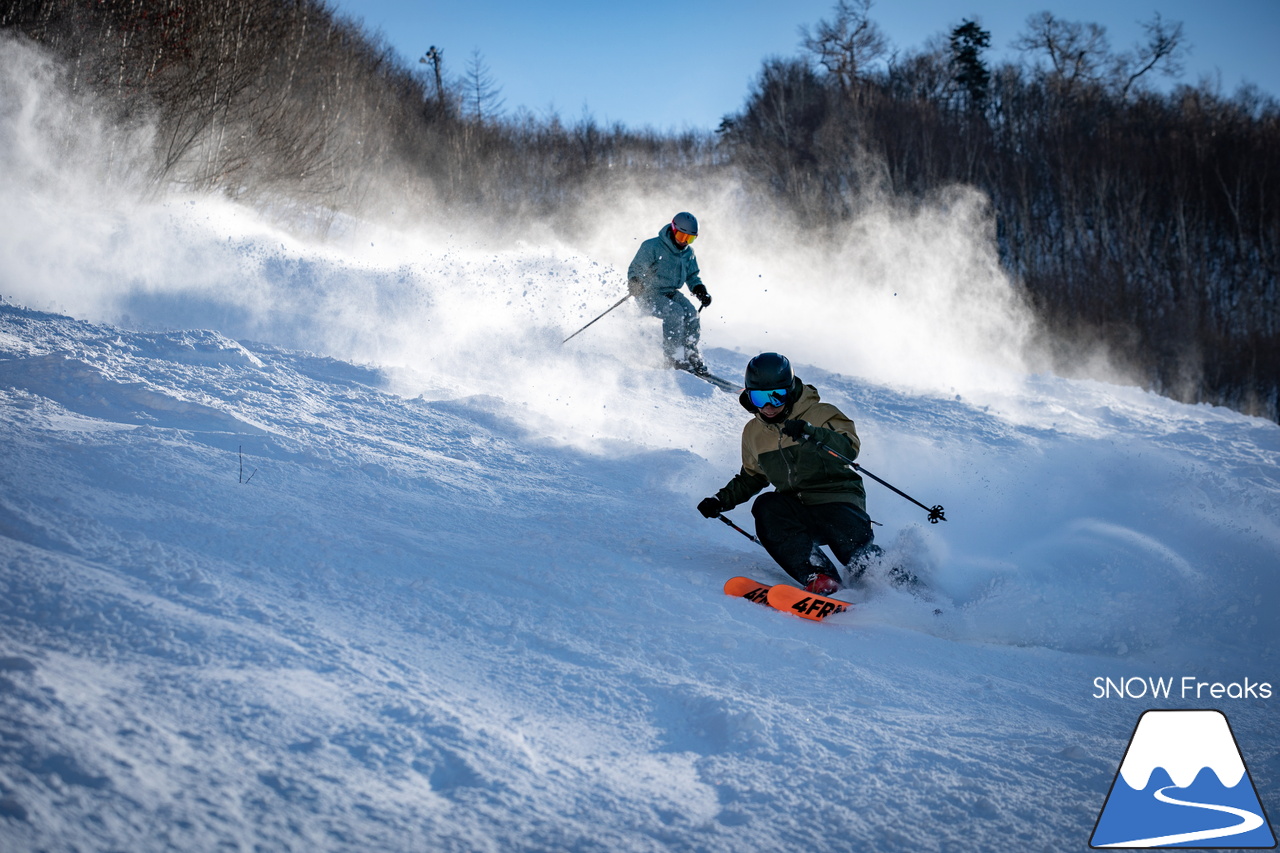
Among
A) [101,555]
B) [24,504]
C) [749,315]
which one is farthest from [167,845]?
[749,315]

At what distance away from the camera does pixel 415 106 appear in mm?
22812

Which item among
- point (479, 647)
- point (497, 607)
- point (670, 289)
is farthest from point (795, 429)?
point (670, 289)

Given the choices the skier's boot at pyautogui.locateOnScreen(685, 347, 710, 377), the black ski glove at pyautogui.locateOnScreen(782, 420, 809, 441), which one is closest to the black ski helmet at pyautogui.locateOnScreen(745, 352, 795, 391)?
the black ski glove at pyautogui.locateOnScreen(782, 420, 809, 441)

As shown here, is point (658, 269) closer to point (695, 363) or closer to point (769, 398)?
point (695, 363)

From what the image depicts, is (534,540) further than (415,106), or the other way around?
(415,106)

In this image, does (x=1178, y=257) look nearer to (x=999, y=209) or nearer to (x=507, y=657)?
(x=999, y=209)

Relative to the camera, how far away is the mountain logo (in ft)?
5.43

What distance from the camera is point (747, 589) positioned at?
301cm

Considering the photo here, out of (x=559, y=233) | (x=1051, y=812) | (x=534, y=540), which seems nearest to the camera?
(x=1051, y=812)

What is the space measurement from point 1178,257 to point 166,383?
2798 cm

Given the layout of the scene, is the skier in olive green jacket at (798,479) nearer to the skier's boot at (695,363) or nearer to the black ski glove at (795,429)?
the black ski glove at (795,429)

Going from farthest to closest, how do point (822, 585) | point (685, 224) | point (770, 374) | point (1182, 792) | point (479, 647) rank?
point (685, 224) → point (770, 374) → point (822, 585) → point (479, 647) → point (1182, 792)

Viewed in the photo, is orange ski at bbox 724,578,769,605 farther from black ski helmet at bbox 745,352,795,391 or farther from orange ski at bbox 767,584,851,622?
black ski helmet at bbox 745,352,795,391

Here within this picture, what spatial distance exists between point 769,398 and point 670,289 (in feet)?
13.8
